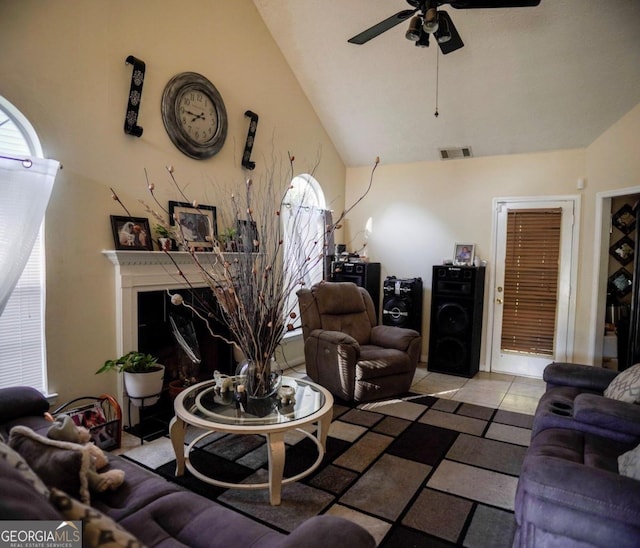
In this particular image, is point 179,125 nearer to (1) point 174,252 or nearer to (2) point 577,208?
(1) point 174,252

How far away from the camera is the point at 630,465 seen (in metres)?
1.55

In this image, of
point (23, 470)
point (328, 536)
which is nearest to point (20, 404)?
point (23, 470)

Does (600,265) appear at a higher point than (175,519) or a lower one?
higher

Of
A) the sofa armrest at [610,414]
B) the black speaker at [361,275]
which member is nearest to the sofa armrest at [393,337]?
the black speaker at [361,275]

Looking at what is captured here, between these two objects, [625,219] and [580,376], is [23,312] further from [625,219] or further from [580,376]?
[625,219]

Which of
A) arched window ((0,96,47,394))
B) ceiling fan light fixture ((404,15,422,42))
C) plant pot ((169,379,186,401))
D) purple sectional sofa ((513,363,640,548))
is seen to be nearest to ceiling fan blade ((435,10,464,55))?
ceiling fan light fixture ((404,15,422,42))

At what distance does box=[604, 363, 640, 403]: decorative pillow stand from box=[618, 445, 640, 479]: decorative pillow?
59 cm

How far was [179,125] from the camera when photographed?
3242mm

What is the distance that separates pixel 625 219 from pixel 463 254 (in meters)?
1.66

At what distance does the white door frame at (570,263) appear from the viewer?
13.9 feet

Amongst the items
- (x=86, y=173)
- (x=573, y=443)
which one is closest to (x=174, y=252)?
(x=86, y=173)

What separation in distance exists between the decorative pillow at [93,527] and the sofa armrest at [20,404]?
143 centimetres

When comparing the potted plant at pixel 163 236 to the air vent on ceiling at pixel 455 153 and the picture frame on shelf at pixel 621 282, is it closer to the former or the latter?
the air vent on ceiling at pixel 455 153

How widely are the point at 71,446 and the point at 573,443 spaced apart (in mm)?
2148
